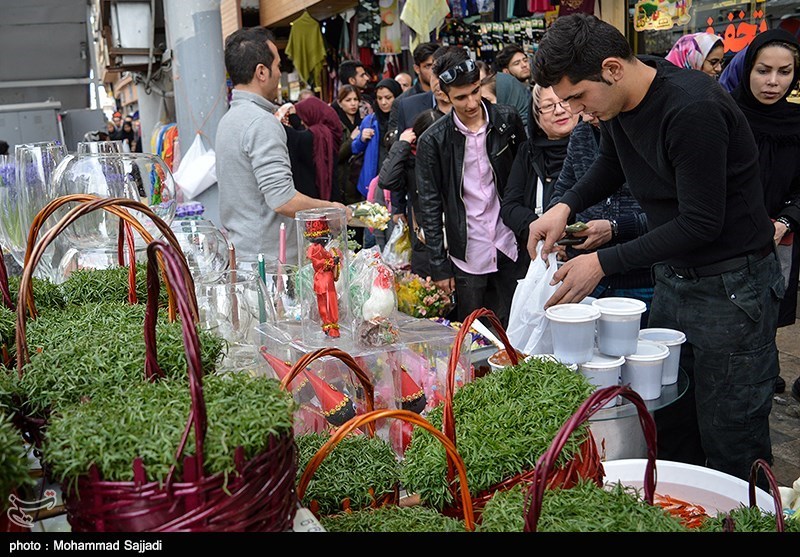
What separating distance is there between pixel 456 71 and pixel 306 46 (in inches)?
205

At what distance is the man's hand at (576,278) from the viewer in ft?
7.46

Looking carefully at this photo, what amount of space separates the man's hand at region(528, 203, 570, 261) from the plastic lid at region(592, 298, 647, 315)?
0.38 m

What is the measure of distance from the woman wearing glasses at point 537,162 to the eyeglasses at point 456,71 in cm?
35

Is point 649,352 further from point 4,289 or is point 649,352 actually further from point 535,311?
point 4,289

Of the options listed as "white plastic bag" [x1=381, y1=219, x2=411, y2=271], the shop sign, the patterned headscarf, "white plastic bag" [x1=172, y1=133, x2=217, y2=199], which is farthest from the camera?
the shop sign

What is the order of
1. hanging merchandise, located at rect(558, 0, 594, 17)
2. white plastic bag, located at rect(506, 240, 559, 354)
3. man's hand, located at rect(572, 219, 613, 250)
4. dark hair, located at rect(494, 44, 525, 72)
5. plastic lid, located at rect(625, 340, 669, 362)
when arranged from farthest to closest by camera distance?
dark hair, located at rect(494, 44, 525, 72)
hanging merchandise, located at rect(558, 0, 594, 17)
man's hand, located at rect(572, 219, 613, 250)
white plastic bag, located at rect(506, 240, 559, 354)
plastic lid, located at rect(625, 340, 669, 362)

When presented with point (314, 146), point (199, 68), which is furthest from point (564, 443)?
point (314, 146)

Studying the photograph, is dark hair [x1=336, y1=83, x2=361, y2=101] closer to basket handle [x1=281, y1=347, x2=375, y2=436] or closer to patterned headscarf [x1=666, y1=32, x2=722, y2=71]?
patterned headscarf [x1=666, y1=32, x2=722, y2=71]

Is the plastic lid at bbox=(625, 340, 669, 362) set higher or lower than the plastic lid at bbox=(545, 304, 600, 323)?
lower

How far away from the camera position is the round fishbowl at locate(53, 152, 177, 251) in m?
2.35

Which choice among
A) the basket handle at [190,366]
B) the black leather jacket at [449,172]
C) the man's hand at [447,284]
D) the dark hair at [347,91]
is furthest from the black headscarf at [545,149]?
the dark hair at [347,91]

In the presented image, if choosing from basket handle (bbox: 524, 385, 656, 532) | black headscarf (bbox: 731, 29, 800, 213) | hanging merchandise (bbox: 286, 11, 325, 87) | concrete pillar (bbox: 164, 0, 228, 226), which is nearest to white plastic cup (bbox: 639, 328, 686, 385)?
basket handle (bbox: 524, 385, 656, 532)

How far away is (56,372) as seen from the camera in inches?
46.1
